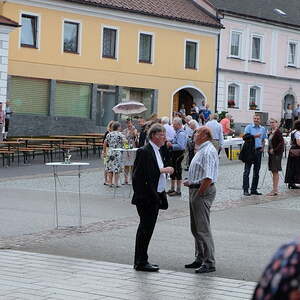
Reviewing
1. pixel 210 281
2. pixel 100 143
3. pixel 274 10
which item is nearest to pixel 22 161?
pixel 100 143

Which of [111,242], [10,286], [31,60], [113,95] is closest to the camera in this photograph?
[10,286]

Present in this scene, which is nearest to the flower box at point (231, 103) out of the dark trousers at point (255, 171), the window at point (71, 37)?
the window at point (71, 37)

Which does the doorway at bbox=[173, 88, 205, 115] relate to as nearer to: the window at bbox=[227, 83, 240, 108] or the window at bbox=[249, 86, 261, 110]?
the window at bbox=[227, 83, 240, 108]

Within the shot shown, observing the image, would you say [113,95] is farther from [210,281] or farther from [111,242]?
[210,281]

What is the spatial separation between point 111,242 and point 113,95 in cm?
2942

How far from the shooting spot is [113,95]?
41594mm

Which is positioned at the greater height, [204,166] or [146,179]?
[204,166]

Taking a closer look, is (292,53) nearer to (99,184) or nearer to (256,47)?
(256,47)

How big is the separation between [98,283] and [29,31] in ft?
96.1

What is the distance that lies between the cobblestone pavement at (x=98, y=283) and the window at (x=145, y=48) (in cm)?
3222

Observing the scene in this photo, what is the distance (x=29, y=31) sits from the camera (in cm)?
3744

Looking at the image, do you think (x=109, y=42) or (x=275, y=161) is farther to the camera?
(x=109, y=42)

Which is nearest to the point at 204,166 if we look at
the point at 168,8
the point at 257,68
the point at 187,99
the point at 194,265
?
the point at 194,265

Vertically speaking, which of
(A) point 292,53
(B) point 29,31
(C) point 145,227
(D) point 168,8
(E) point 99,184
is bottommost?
(E) point 99,184
